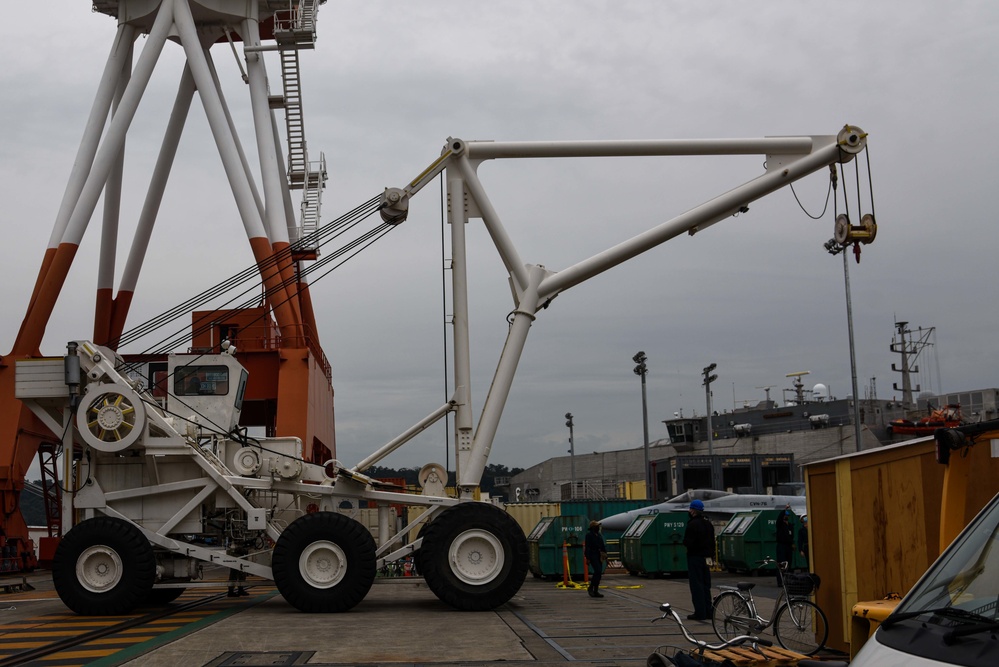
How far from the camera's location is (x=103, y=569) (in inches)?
691

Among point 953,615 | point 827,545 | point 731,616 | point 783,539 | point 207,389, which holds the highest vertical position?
point 207,389

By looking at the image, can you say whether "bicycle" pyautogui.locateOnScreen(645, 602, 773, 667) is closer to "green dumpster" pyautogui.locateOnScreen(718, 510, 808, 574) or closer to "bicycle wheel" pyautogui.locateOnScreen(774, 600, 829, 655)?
"bicycle wheel" pyautogui.locateOnScreen(774, 600, 829, 655)

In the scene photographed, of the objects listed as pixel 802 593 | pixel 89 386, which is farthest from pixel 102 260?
pixel 802 593

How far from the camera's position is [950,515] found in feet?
18.9

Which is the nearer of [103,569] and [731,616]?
[731,616]

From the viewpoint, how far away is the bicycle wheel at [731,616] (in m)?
12.0

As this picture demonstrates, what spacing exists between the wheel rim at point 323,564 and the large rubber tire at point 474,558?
Result: 1.43 meters

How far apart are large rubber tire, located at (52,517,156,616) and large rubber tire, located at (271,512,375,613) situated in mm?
2270

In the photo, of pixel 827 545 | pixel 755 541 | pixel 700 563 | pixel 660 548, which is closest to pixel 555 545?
pixel 660 548

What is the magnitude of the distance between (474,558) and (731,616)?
6651mm

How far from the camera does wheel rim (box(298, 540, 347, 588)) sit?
17531 mm

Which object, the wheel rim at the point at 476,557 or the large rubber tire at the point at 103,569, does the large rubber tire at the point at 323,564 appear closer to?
the wheel rim at the point at 476,557

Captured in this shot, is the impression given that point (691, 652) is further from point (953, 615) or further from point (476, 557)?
point (476, 557)

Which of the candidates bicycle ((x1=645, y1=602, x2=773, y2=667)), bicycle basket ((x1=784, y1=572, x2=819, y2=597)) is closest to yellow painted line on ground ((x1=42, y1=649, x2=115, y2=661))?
bicycle ((x1=645, y1=602, x2=773, y2=667))
